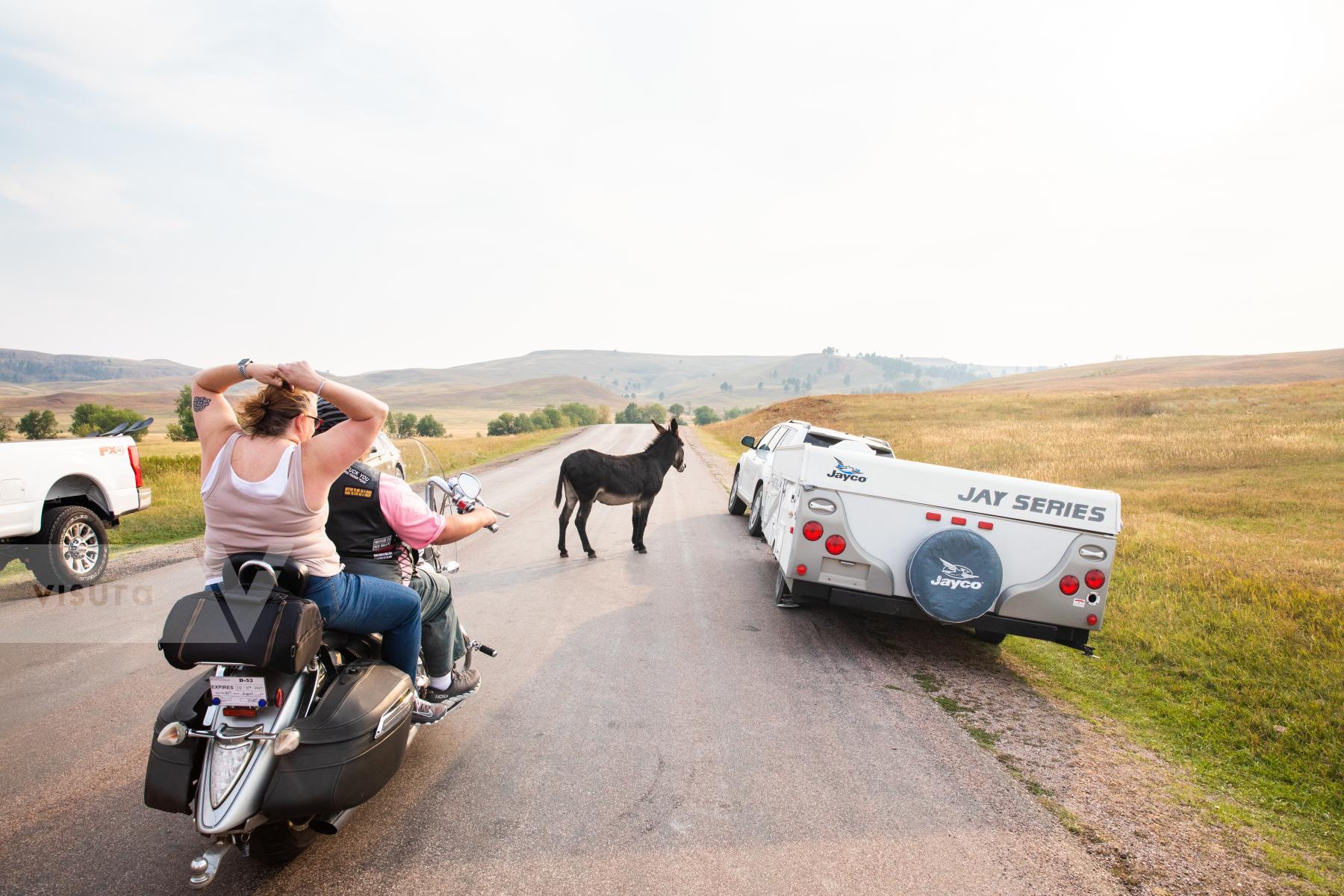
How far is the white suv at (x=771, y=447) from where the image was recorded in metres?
10.6

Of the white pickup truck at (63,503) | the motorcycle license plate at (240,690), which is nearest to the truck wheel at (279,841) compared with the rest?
the motorcycle license plate at (240,690)

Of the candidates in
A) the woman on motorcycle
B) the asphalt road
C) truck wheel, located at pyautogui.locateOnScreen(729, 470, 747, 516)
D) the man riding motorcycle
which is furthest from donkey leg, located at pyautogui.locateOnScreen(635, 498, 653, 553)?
the woman on motorcycle

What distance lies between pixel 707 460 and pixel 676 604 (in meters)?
18.8

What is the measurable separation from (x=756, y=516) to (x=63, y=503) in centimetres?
880

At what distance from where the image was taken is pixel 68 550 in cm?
719

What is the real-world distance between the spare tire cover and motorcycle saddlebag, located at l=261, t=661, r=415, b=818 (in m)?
4.20

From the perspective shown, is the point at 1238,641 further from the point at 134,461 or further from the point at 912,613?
the point at 134,461

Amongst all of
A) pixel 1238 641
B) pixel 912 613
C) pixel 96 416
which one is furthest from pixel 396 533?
pixel 96 416

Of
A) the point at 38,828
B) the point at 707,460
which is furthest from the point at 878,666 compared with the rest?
the point at 707,460

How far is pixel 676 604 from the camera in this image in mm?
7219

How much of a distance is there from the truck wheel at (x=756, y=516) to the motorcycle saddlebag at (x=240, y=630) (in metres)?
7.93

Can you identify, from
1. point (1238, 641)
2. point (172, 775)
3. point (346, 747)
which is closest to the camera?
point (172, 775)

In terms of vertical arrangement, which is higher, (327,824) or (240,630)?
(240,630)

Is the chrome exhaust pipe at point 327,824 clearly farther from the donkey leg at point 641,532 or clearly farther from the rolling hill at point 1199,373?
the rolling hill at point 1199,373
